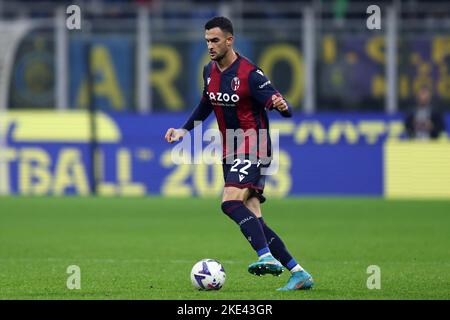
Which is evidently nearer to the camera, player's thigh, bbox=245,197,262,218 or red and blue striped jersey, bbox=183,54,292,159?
red and blue striped jersey, bbox=183,54,292,159

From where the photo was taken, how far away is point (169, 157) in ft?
74.4

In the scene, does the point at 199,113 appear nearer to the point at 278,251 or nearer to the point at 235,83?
the point at 235,83

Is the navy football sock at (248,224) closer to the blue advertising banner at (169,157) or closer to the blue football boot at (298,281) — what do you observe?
the blue football boot at (298,281)

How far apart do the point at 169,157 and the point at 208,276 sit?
43.5 ft

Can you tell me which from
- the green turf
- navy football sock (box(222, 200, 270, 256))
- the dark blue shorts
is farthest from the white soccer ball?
the dark blue shorts

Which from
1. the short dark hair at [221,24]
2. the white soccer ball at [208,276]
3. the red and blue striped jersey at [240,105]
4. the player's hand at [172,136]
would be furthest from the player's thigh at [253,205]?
the short dark hair at [221,24]

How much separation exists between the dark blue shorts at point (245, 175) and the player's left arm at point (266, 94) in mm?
534

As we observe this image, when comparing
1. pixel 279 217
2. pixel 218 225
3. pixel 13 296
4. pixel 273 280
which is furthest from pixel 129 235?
pixel 13 296

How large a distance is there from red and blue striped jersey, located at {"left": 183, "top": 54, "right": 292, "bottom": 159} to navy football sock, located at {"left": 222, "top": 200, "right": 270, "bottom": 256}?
1.49 feet

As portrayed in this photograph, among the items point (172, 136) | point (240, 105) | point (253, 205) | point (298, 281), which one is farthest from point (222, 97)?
point (298, 281)

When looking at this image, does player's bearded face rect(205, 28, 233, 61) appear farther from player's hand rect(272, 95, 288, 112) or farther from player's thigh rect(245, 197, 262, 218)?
player's thigh rect(245, 197, 262, 218)

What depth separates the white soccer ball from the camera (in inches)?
373

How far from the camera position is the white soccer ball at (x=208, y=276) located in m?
9.48

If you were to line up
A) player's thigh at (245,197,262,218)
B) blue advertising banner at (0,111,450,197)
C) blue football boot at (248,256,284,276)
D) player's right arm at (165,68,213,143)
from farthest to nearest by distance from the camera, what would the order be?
blue advertising banner at (0,111,450,197)
player's right arm at (165,68,213,143)
player's thigh at (245,197,262,218)
blue football boot at (248,256,284,276)
